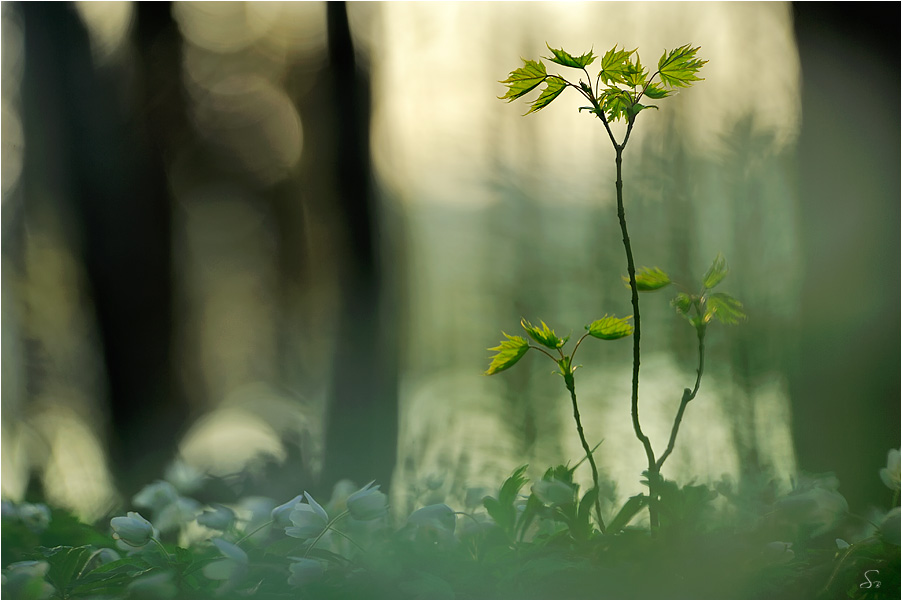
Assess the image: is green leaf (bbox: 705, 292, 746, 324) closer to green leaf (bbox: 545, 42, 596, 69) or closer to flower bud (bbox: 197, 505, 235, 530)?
green leaf (bbox: 545, 42, 596, 69)

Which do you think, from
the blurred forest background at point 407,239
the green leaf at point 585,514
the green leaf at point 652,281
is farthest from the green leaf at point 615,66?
the green leaf at point 585,514

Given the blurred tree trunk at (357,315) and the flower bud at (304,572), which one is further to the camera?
the blurred tree trunk at (357,315)

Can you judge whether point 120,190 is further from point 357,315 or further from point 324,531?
point 324,531

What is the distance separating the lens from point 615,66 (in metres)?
0.60

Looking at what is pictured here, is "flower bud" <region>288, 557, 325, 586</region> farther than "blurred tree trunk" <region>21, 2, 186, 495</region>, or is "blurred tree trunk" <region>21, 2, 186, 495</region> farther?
"blurred tree trunk" <region>21, 2, 186, 495</region>

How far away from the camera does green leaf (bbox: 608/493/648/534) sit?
2.06 feet

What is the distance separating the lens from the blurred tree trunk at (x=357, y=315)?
96 cm

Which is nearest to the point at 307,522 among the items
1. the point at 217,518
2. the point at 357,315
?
the point at 217,518

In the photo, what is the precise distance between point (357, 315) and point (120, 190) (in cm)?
44

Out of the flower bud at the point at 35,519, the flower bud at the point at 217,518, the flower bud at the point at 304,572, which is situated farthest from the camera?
the flower bud at the point at 35,519

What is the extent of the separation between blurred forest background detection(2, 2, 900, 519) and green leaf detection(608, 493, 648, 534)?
29 cm

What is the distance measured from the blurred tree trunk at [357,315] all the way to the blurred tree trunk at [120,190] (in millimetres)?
265

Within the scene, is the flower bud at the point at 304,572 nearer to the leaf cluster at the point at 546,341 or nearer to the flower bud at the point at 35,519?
the leaf cluster at the point at 546,341

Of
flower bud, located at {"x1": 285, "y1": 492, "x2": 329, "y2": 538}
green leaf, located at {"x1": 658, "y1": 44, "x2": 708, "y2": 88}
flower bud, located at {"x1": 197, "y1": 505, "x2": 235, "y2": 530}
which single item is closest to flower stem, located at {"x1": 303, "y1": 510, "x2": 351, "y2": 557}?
flower bud, located at {"x1": 285, "y1": 492, "x2": 329, "y2": 538}
